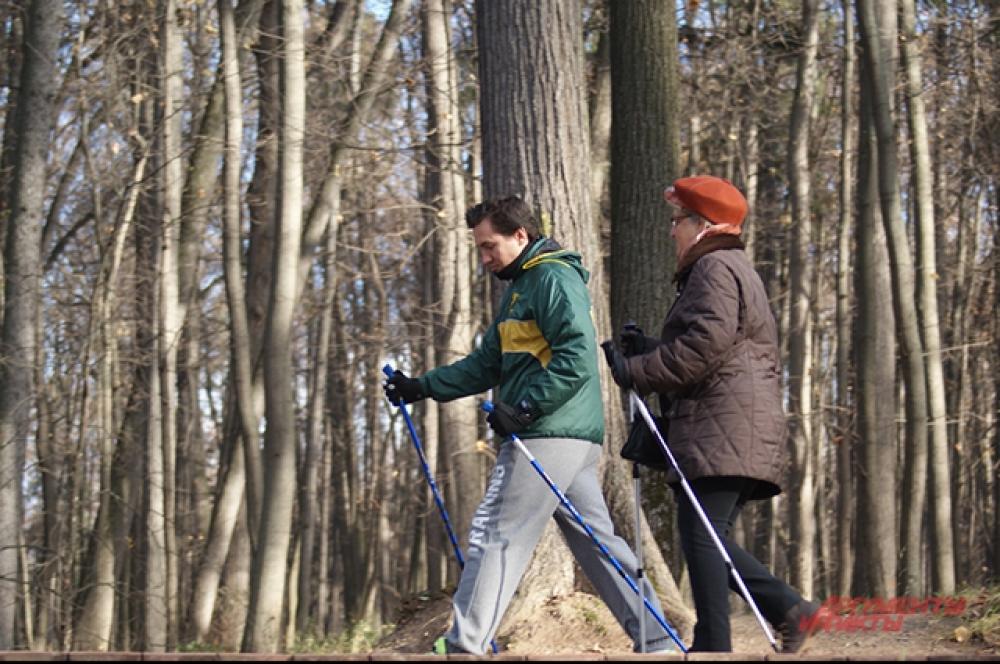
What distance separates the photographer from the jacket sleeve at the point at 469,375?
598 cm

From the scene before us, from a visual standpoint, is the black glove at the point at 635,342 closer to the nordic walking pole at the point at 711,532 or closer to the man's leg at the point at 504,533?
the nordic walking pole at the point at 711,532

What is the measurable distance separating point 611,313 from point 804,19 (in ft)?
30.4

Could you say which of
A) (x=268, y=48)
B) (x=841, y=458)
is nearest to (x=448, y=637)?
(x=268, y=48)

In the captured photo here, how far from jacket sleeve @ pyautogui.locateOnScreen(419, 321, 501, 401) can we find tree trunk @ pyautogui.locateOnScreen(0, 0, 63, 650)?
18.6 feet

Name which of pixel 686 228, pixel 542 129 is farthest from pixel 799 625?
pixel 542 129

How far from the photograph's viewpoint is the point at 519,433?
18.0ft

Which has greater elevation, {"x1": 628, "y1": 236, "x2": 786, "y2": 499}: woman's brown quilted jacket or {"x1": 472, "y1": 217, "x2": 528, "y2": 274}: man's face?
{"x1": 472, "y1": 217, "x2": 528, "y2": 274}: man's face

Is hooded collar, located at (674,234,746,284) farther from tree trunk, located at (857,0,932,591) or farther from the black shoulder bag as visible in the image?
tree trunk, located at (857,0,932,591)

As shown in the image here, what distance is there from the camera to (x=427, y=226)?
71.6 ft

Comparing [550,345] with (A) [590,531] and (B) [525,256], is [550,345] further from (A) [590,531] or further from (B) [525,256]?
(A) [590,531]

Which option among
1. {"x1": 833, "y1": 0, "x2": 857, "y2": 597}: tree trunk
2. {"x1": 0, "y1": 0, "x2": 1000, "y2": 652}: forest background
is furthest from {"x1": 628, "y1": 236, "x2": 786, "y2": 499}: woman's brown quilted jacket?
{"x1": 833, "y1": 0, "x2": 857, "y2": 597}: tree trunk

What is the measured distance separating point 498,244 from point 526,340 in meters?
0.44

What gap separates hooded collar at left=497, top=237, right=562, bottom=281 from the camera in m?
5.71

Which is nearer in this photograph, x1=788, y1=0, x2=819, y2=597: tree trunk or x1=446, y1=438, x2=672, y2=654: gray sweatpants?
x1=446, y1=438, x2=672, y2=654: gray sweatpants
